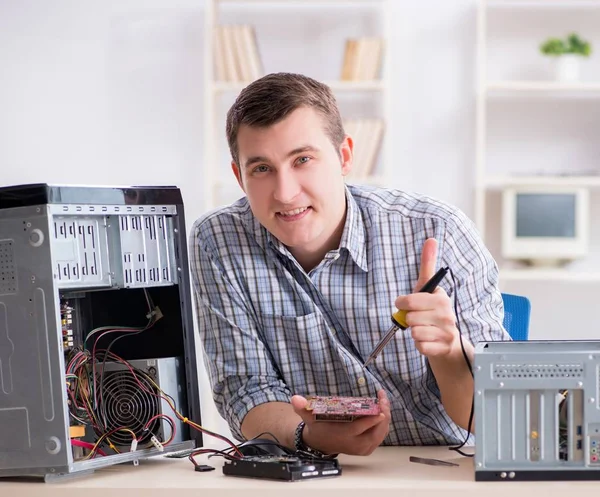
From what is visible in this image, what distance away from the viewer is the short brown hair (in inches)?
64.0

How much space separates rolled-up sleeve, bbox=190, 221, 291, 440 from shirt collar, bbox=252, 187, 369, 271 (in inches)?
3.3

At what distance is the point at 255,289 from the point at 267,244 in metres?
0.09

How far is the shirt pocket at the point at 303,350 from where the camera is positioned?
5.65 ft

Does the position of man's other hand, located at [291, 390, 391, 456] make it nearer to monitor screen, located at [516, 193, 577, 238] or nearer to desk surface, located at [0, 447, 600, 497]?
desk surface, located at [0, 447, 600, 497]

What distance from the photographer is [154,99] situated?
389cm

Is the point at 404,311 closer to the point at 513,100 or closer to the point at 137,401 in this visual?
the point at 137,401

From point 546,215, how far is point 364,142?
0.79 metres

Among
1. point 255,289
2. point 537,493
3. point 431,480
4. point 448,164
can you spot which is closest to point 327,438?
point 431,480

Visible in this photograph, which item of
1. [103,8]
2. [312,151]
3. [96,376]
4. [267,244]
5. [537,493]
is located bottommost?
[537,493]

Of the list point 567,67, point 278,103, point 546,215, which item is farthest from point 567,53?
point 278,103

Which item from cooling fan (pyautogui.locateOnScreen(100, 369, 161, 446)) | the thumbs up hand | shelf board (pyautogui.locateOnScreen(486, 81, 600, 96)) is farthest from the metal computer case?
shelf board (pyautogui.locateOnScreen(486, 81, 600, 96))

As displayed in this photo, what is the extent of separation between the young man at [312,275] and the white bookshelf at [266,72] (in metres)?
1.84

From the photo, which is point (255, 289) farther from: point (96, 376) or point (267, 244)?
point (96, 376)

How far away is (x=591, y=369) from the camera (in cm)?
113
